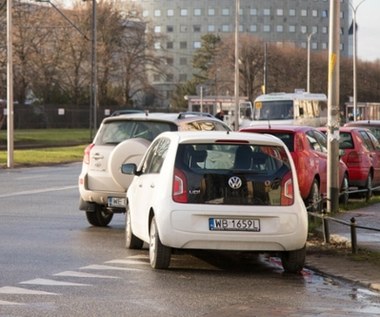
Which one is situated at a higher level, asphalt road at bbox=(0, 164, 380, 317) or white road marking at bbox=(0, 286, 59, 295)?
white road marking at bbox=(0, 286, 59, 295)

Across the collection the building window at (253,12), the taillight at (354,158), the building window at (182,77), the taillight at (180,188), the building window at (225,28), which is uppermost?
the building window at (253,12)

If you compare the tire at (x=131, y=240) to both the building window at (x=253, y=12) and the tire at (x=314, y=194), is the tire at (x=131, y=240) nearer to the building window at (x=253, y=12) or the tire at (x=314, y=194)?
the tire at (x=314, y=194)

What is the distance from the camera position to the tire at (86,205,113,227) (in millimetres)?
16000

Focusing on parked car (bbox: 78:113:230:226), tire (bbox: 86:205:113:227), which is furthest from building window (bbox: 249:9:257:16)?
tire (bbox: 86:205:113:227)

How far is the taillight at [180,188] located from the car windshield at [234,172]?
0.15 ft

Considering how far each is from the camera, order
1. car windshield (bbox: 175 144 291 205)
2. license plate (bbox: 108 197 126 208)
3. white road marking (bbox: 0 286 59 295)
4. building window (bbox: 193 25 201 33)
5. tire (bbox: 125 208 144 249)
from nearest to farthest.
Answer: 1. white road marking (bbox: 0 286 59 295)
2. car windshield (bbox: 175 144 291 205)
3. tire (bbox: 125 208 144 249)
4. license plate (bbox: 108 197 126 208)
5. building window (bbox: 193 25 201 33)

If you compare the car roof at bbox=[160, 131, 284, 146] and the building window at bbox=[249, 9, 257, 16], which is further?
the building window at bbox=[249, 9, 257, 16]

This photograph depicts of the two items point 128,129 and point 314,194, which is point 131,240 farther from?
point 314,194

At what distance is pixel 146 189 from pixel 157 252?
1.13 meters

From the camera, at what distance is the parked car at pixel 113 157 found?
585 inches

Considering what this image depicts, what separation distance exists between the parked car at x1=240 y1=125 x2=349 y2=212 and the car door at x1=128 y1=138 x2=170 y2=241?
177 inches

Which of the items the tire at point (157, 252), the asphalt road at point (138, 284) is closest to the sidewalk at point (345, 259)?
the asphalt road at point (138, 284)

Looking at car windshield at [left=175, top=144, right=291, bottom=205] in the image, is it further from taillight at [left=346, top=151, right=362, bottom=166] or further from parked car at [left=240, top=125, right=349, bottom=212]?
taillight at [left=346, top=151, right=362, bottom=166]

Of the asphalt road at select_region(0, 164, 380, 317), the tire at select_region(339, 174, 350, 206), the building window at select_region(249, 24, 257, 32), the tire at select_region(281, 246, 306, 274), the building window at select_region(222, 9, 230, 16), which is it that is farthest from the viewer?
the building window at select_region(249, 24, 257, 32)
